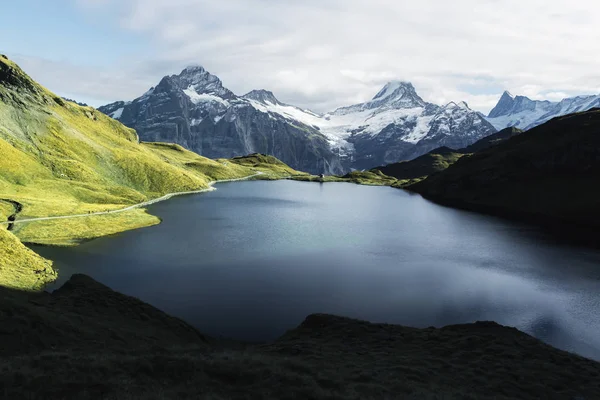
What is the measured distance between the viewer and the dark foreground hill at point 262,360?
22781 mm

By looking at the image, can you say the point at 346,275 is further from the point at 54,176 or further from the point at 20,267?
the point at 54,176

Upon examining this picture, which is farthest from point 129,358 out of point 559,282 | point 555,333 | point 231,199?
point 231,199

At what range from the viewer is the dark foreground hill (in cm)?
2278

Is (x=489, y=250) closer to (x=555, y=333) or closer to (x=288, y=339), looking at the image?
(x=555, y=333)

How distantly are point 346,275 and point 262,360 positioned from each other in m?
43.1

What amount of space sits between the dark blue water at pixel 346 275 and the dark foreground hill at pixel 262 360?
729cm

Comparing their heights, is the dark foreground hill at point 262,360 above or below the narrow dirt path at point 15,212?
below

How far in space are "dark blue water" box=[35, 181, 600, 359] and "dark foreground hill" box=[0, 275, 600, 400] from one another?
23.9 ft

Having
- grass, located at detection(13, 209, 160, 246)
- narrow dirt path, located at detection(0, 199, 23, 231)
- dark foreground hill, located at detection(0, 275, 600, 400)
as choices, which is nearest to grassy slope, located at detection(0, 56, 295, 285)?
grass, located at detection(13, 209, 160, 246)

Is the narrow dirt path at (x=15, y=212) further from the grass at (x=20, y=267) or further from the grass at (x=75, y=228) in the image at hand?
the grass at (x=20, y=267)

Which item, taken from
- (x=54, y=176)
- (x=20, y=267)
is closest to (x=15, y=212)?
(x=20, y=267)

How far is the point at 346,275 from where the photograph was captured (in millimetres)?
70688

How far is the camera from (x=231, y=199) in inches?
7618

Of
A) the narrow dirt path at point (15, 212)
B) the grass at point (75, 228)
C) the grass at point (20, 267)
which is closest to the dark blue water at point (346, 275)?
the grass at point (20, 267)
